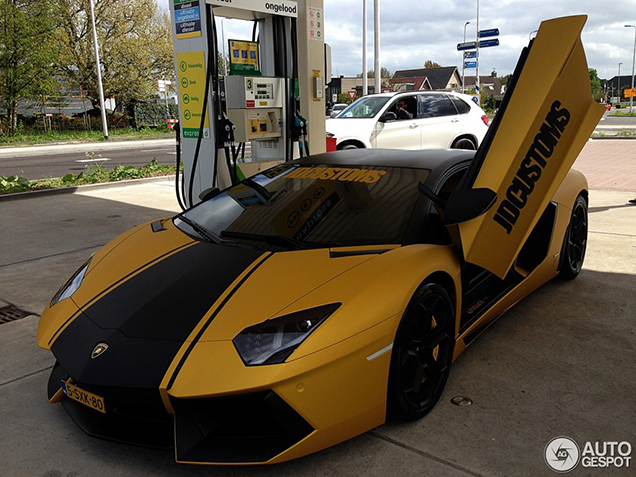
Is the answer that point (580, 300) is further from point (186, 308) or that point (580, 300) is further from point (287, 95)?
point (287, 95)

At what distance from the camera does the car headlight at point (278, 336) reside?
A: 222cm

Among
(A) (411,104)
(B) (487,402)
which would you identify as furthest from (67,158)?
(B) (487,402)

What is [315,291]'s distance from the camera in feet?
8.18

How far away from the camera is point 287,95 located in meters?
6.62

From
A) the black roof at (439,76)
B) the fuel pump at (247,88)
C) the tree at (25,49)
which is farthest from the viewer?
the black roof at (439,76)

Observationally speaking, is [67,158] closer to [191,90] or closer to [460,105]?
[460,105]

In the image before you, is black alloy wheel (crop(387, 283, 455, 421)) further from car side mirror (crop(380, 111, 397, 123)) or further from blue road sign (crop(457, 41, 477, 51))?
blue road sign (crop(457, 41, 477, 51))

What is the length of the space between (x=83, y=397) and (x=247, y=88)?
170 inches

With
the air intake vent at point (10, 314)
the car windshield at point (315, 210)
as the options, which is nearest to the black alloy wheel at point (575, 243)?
the car windshield at point (315, 210)

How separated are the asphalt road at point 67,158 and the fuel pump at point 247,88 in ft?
20.5

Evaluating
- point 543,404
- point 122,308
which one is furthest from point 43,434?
point 543,404

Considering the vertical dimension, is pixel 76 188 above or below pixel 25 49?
below

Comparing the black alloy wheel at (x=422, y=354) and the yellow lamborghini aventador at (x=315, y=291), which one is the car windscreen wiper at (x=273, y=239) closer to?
the yellow lamborghini aventador at (x=315, y=291)

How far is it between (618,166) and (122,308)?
12678 mm
